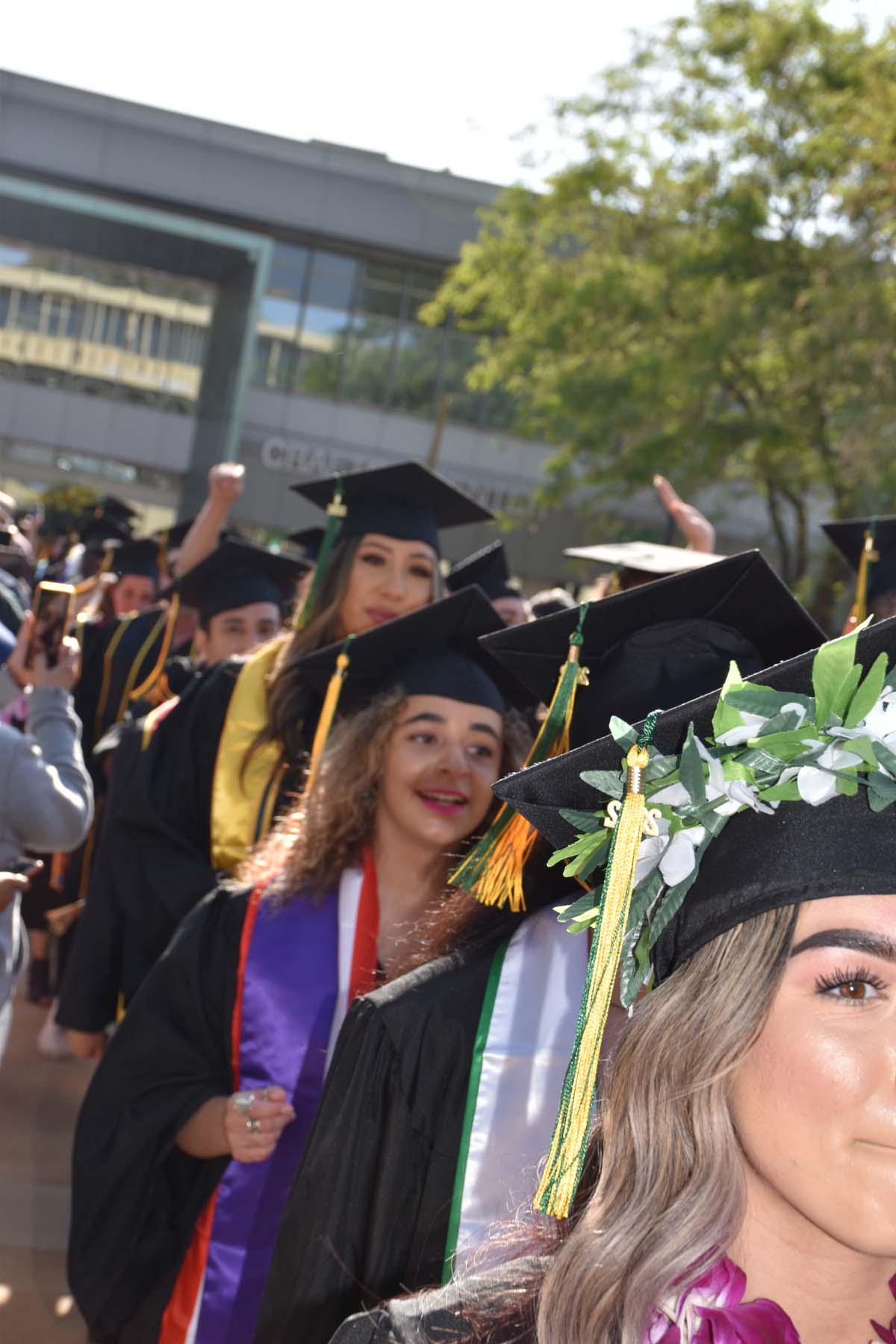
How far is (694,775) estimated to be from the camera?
1.49m

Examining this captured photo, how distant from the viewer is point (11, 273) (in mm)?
25906

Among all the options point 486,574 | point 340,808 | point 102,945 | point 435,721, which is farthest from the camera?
point 486,574

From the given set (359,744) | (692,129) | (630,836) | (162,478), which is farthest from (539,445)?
(630,836)

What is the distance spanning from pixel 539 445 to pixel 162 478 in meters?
6.78

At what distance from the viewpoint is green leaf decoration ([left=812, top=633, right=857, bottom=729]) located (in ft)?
4.75

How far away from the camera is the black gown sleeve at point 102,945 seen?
14.8 ft

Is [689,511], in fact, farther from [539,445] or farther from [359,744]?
[539,445]

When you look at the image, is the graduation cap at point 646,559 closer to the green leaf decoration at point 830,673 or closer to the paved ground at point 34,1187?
the green leaf decoration at point 830,673

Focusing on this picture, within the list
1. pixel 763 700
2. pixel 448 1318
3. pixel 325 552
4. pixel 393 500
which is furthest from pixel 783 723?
pixel 393 500

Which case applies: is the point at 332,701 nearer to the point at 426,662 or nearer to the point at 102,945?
the point at 426,662

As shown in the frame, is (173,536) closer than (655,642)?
No

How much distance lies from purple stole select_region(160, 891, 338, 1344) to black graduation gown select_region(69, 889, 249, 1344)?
0.16 ft

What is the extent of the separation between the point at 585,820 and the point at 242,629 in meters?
4.09

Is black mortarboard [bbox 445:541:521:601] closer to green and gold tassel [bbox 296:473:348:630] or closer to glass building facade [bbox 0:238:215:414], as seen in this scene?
green and gold tassel [bbox 296:473:348:630]
